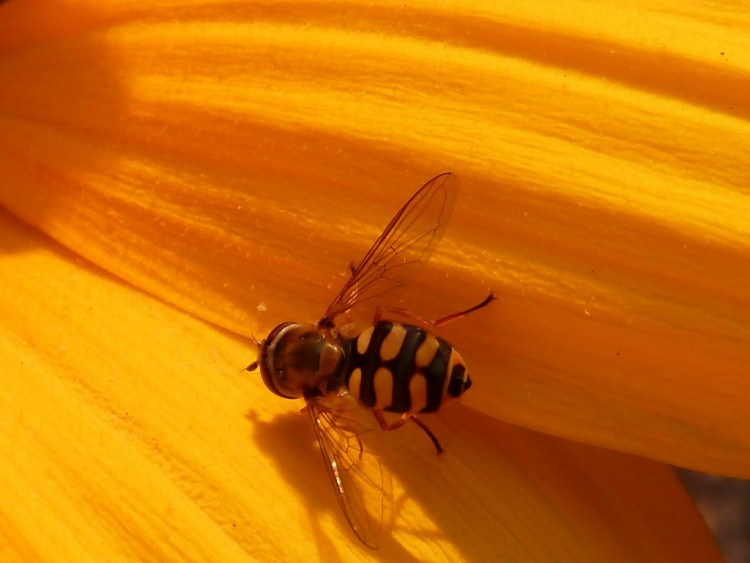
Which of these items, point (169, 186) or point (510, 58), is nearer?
point (510, 58)

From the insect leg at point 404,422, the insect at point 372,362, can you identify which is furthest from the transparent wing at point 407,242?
the insect leg at point 404,422

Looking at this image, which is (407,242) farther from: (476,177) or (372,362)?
(372,362)

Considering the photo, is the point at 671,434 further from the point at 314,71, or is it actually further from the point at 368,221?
the point at 314,71

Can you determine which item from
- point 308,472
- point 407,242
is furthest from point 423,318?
point 308,472

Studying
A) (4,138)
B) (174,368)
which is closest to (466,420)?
(174,368)

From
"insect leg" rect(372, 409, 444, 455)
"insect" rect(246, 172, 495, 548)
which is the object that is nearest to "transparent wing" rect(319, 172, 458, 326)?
"insect" rect(246, 172, 495, 548)

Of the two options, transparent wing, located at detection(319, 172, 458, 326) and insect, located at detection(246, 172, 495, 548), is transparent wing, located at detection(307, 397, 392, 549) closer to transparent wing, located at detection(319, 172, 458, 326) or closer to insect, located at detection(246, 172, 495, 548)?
insect, located at detection(246, 172, 495, 548)
